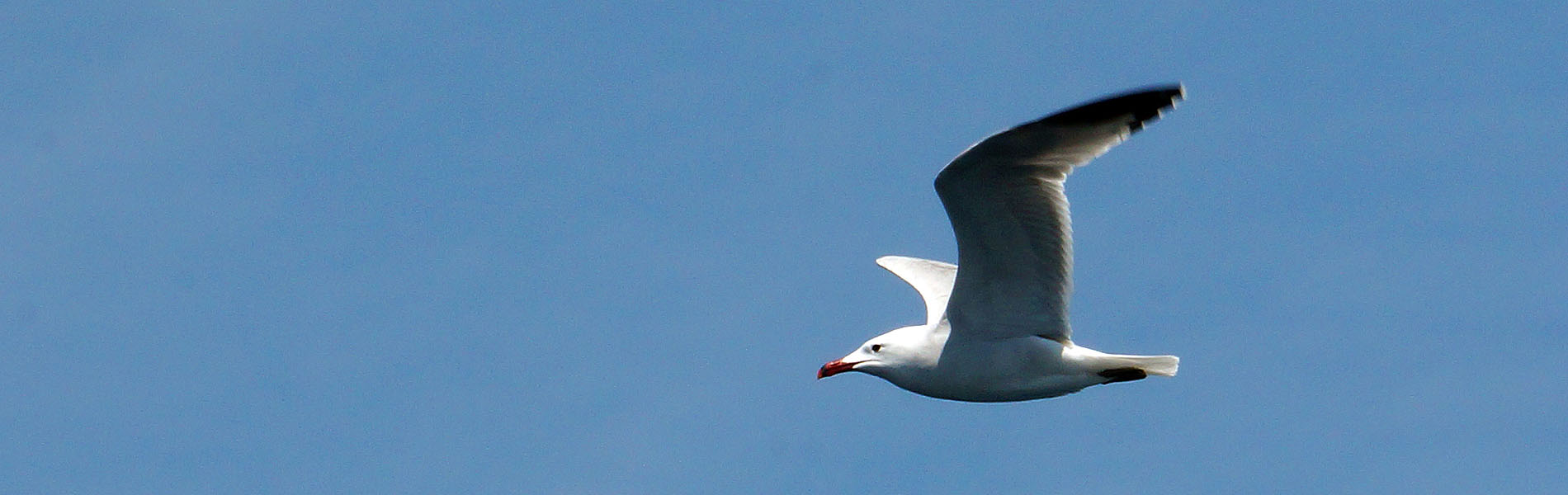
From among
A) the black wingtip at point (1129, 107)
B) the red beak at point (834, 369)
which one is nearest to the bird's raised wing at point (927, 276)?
the red beak at point (834, 369)

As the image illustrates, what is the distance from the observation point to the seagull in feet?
47.0

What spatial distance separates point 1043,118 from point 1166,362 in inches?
108

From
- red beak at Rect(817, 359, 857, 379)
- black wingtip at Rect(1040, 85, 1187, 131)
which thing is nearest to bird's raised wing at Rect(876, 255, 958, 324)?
red beak at Rect(817, 359, 857, 379)

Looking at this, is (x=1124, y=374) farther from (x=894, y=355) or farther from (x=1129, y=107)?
(x=1129, y=107)

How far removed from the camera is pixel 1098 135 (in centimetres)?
1451

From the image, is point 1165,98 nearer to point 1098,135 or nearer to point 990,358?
point 1098,135

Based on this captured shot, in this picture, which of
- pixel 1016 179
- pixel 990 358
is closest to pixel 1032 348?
pixel 990 358

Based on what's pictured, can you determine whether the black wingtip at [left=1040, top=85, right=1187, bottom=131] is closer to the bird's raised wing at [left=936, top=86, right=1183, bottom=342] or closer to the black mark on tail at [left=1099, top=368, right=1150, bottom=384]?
the bird's raised wing at [left=936, top=86, right=1183, bottom=342]

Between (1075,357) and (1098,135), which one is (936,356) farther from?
(1098,135)

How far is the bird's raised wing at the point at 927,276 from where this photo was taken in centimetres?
1884

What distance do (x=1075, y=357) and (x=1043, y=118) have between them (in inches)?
96.1

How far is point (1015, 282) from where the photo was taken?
1555 centimetres

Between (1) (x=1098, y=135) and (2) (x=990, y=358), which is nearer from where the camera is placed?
(1) (x=1098, y=135)

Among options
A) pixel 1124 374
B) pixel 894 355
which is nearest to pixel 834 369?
pixel 894 355
